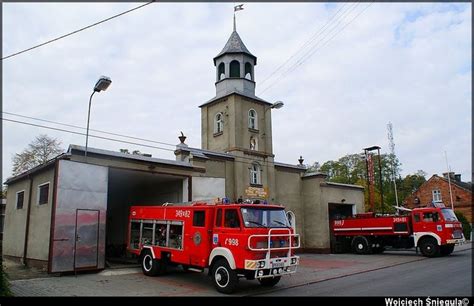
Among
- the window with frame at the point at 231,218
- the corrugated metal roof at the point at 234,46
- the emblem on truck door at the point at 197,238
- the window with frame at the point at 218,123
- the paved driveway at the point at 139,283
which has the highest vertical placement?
the corrugated metal roof at the point at 234,46

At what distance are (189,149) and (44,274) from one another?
1001cm

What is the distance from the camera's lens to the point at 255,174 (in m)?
25.7

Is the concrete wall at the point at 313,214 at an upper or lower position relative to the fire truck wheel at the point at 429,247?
upper

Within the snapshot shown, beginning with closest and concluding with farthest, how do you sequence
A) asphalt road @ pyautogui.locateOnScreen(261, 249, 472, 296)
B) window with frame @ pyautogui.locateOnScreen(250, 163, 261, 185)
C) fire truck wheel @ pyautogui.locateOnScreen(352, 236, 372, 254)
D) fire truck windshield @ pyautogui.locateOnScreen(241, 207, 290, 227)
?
asphalt road @ pyautogui.locateOnScreen(261, 249, 472, 296), fire truck windshield @ pyautogui.locateOnScreen(241, 207, 290, 227), window with frame @ pyautogui.locateOnScreen(250, 163, 261, 185), fire truck wheel @ pyautogui.locateOnScreen(352, 236, 372, 254)

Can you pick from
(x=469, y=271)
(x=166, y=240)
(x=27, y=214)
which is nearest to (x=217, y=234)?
(x=166, y=240)

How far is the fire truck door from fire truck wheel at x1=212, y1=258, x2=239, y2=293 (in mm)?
719

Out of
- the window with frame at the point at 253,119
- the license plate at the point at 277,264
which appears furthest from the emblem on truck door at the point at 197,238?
the window with frame at the point at 253,119

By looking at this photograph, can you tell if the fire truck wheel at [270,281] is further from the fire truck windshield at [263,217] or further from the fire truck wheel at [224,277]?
the fire truck windshield at [263,217]

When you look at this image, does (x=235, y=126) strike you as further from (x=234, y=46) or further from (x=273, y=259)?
(x=273, y=259)

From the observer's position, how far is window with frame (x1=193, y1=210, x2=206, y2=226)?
13.3m

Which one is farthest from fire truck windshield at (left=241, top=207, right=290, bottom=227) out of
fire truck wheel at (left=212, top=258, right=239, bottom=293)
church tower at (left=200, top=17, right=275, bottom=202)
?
church tower at (left=200, top=17, right=275, bottom=202)

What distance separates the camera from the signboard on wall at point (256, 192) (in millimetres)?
24453

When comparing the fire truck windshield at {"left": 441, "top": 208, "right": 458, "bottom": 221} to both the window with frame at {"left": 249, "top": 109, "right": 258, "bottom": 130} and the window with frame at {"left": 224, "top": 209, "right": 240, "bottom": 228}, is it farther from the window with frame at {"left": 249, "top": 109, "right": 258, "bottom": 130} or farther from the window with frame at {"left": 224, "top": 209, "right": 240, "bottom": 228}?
the window with frame at {"left": 224, "top": 209, "right": 240, "bottom": 228}
